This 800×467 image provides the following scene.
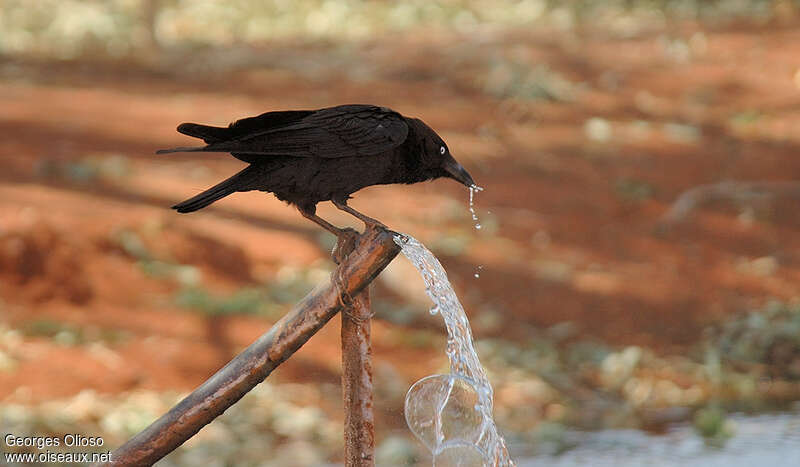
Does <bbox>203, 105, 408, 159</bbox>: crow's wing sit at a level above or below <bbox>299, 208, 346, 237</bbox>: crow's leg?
above

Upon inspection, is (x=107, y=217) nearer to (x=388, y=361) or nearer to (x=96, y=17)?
(x=388, y=361)

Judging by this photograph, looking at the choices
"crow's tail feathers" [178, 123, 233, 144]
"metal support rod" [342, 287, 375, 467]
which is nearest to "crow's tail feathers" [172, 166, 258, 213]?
"crow's tail feathers" [178, 123, 233, 144]

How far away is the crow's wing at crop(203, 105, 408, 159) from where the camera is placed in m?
2.64

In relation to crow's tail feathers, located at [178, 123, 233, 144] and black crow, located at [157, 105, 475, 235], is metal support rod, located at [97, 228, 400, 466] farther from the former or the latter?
crow's tail feathers, located at [178, 123, 233, 144]

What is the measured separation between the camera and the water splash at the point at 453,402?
8.96 feet

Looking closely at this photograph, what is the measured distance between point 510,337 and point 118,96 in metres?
4.27

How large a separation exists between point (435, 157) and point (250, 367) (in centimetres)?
88

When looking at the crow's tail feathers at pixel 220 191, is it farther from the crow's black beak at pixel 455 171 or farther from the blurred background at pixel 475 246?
the blurred background at pixel 475 246

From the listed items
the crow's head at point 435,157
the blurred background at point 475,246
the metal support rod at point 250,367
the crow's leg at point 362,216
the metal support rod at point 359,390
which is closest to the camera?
the metal support rod at point 250,367

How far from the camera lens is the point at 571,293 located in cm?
636

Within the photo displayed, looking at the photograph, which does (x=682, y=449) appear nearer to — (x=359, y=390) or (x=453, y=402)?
(x=453, y=402)

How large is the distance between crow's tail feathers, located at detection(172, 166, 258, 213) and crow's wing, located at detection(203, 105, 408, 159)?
91 mm

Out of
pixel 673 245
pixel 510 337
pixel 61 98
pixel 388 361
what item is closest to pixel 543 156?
pixel 673 245

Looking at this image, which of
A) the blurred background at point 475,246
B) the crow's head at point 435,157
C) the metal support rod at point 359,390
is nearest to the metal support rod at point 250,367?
the metal support rod at point 359,390
